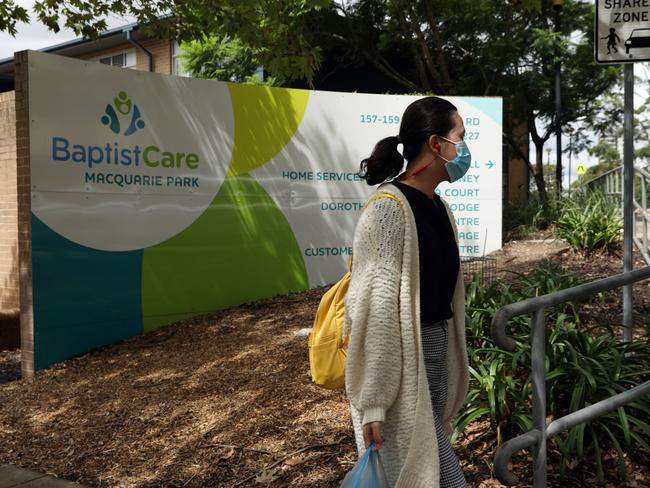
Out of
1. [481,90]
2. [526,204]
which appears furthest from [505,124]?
[526,204]

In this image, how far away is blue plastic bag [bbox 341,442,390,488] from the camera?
247cm

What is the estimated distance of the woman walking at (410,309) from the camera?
97.7 inches

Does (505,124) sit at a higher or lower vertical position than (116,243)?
higher

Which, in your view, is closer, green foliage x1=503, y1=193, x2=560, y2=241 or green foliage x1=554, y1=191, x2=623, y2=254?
green foliage x1=554, y1=191, x2=623, y2=254

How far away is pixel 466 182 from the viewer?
34.7 feet

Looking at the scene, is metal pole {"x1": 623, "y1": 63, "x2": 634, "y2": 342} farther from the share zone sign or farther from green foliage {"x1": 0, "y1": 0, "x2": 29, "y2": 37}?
green foliage {"x1": 0, "y1": 0, "x2": 29, "y2": 37}

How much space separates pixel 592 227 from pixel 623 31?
5.65 meters

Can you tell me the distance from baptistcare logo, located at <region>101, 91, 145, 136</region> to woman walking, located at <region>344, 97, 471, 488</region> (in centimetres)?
560

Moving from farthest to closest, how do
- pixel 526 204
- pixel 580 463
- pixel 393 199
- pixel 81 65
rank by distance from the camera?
pixel 526 204 → pixel 81 65 → pixel 580 463 → pixel 393 199

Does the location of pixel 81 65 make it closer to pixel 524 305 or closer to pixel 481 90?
pixel 524 305

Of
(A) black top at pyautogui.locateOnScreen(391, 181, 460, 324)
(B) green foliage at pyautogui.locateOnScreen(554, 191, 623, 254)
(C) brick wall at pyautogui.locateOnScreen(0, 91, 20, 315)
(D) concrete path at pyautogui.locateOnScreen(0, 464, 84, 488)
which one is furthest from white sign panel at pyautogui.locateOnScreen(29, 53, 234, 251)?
(A) black top at pyautogui.locateOnScreen(391, 181, 460, 324)

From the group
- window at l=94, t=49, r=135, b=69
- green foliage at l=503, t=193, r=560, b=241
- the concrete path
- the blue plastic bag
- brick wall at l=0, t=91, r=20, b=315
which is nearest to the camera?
the blue plastic bag

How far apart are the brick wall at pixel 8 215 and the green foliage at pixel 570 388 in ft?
21.2

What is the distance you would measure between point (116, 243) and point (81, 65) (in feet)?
6.21
